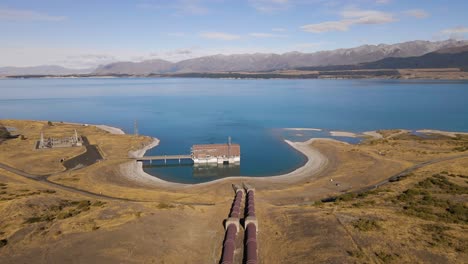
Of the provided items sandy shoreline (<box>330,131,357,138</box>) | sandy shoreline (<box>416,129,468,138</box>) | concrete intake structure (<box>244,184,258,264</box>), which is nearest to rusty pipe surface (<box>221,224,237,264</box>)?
concrete intake structure (<box>244,184,258,264</box>)

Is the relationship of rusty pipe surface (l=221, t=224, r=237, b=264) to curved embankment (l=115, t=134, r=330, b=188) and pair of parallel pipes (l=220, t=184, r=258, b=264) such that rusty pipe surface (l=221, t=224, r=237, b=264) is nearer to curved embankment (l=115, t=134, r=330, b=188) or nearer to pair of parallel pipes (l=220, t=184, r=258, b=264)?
pair of parallel pipes (l=220, t=184, r=258, b=264)

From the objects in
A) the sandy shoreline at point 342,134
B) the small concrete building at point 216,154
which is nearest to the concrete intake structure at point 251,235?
the small concrete building at point 216,154

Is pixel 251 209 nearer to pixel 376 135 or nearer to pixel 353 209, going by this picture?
pixel 353 209

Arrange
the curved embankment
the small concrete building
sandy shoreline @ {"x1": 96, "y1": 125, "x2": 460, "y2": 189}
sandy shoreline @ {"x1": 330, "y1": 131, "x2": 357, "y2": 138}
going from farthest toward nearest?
sandy shoreline @ {"x1": 330, "y1": 131, "x2": 357, "y2": 138} < the small concrete building < the curved embankment < sandy shoreline @ {"x1": 96, "y1": 125, "x2": 460, "y2": 189}

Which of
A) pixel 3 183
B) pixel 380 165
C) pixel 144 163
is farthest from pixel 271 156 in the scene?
pixel 3 183

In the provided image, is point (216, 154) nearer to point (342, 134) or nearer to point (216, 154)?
point (216, 154)

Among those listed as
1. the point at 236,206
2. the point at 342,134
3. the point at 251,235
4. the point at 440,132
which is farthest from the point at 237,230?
the point at 440,132
